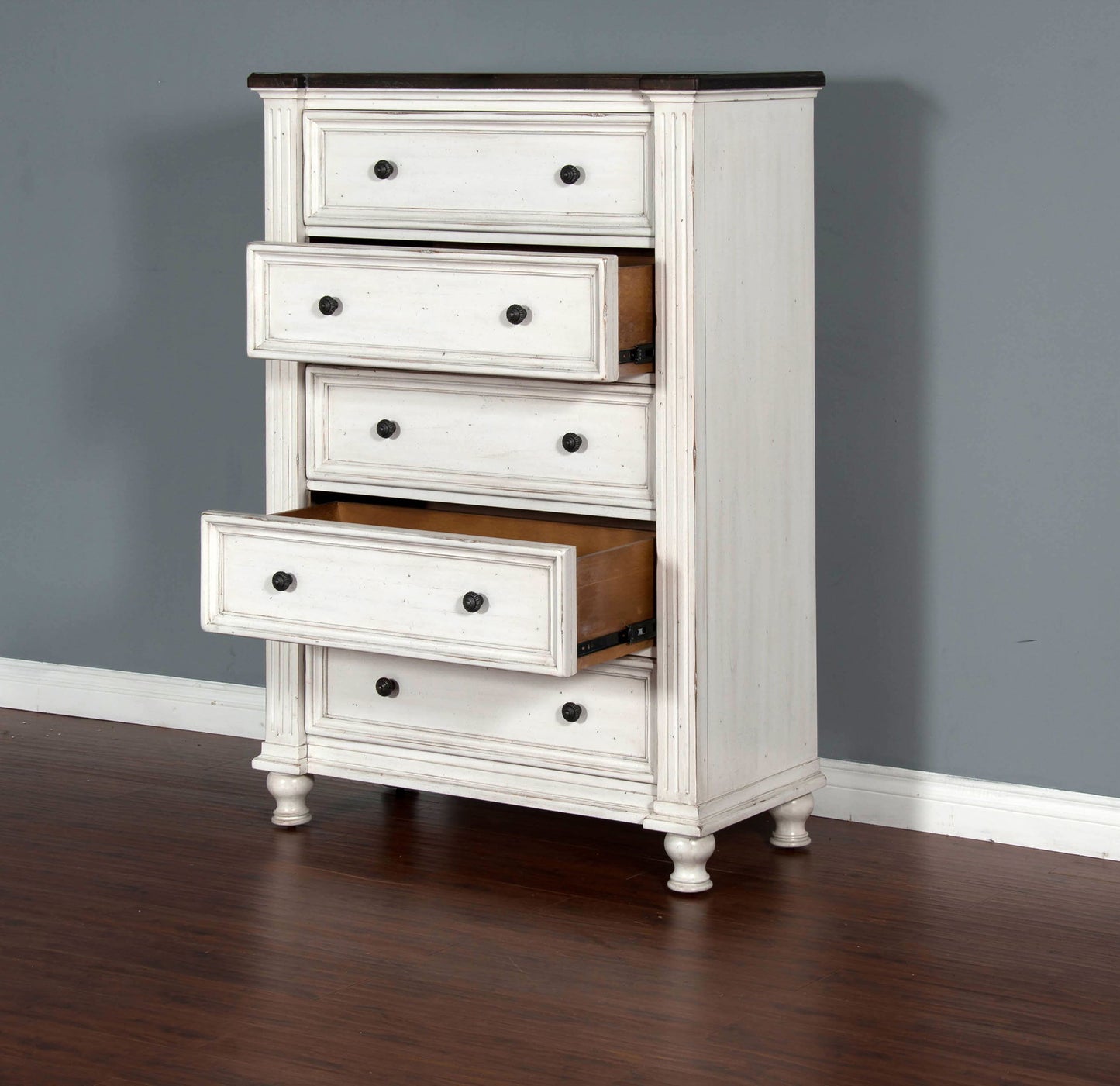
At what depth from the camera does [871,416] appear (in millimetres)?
3016

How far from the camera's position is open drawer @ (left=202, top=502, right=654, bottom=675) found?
8.15 ft

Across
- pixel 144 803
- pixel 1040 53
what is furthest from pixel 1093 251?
pixel 144 803

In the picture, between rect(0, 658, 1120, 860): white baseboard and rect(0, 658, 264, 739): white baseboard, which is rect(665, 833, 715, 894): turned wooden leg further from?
rect(0, 658, 264, 739): white baseboard

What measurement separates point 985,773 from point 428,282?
3.91 ft

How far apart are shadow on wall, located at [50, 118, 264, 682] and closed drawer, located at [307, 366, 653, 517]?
745 millimetres

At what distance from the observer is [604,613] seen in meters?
2.56

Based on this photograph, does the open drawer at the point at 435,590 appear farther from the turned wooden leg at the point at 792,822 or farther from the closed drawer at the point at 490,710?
the turned wooden leg at the point at 792,822

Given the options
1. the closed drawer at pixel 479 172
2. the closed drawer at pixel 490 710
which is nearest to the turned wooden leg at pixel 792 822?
the closed drawer at pixel 490 710

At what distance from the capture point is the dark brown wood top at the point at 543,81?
2.53m

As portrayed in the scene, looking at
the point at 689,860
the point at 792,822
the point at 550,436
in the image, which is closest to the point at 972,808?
the point at 792,822

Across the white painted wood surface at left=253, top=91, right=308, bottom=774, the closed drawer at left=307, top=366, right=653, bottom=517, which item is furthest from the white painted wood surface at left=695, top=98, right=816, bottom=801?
the white painted wood surface at left=253, top=91, right=308, bottom=774

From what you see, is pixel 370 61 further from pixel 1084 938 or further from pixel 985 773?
pixel 1084 938

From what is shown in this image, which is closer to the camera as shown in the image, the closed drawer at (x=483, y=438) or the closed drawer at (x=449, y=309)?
the closed drawer at (x=449, y=309)

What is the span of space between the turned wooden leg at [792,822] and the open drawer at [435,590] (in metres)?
0.42
